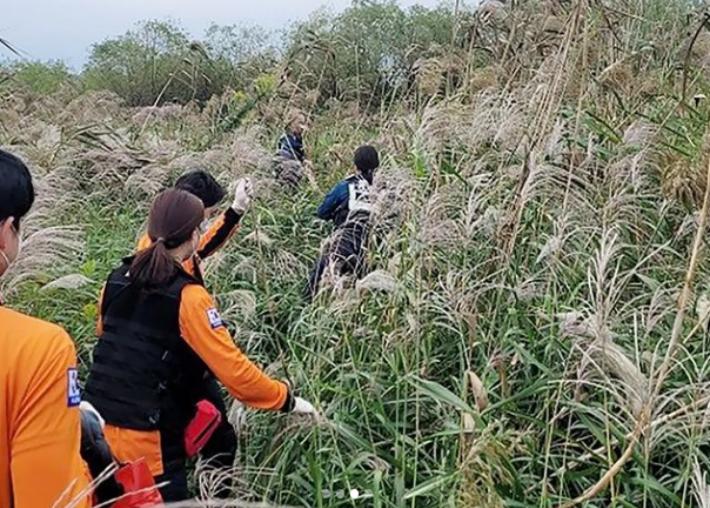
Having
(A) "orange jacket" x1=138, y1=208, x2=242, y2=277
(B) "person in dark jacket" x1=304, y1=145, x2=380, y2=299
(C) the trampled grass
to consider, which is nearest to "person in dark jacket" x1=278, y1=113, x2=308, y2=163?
(C) the trampled grass

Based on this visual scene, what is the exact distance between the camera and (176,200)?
304cm

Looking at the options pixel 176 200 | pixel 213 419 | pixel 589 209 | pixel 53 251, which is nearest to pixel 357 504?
pixel 213 419

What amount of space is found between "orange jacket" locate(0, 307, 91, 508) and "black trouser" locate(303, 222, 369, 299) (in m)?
1.97

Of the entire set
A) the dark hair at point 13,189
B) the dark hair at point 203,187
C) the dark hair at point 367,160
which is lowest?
the dark hair at point 367,160

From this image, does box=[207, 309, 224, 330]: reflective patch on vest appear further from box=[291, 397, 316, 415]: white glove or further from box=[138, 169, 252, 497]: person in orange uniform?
box=[291, 397, 316, 415]: white glove

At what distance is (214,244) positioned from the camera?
14.0 ft

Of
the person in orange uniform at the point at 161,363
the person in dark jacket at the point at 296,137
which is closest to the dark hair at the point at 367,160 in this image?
the person in dark jacket at the point at 296,137

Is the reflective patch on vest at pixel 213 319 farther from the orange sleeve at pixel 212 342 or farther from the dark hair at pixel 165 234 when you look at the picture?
the dark hair at pixel 165 234

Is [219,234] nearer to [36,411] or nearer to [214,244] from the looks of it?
[214,244]

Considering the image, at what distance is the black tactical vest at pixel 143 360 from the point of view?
2850mm

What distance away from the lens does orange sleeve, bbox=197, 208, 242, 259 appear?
166 inches

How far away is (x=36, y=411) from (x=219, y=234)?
2.64 metres

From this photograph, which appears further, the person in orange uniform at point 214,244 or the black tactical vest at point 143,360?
the person in orange uniform at point 214,244

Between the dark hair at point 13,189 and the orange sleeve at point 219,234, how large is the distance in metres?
2.43
